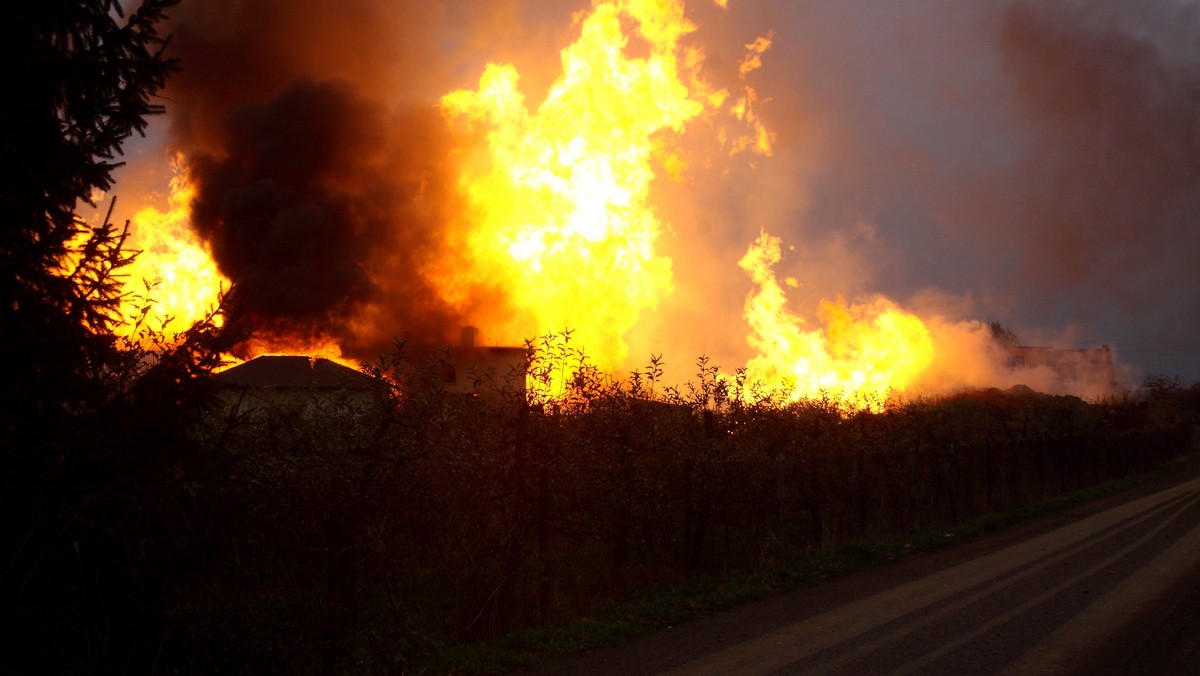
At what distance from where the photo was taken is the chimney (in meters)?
31.7

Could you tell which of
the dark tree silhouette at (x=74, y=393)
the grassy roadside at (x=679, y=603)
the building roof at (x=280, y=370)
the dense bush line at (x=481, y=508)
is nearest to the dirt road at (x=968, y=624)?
the grassy roadside at (x=679, y=603)

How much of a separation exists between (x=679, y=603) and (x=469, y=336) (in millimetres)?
23391

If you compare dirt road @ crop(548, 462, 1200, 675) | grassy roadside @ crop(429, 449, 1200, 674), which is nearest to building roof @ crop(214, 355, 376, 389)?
grassy roadside @ crop(429, 449, 1200, 674)

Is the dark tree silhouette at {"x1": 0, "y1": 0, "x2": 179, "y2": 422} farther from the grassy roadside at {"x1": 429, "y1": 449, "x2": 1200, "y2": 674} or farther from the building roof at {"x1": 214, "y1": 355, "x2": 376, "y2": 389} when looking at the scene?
the building roof at {"x1": 214, "y1": 355, "x2": 376, "y2": 389}

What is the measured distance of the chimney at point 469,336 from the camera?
31.7 metres

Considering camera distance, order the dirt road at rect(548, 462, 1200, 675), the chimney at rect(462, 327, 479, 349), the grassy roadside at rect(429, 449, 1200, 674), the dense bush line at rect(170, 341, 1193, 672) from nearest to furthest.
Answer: the dense bush line at rect(170, 341, 1193, 672), the dirt road at rect(548, 462, 1200, 675), the grassy roadside at rect(429, 449, 1200, 674), the chimney at rect(462, 327, 479, 349)

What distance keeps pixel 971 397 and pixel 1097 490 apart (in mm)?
12518

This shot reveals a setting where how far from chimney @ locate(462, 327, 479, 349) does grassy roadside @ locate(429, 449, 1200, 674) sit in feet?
62.6

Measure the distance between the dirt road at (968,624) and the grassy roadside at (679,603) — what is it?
31 centimetres

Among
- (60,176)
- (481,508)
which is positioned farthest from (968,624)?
(60,176)

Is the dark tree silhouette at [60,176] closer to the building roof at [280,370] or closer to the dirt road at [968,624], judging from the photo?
the dirt road at [968,624]

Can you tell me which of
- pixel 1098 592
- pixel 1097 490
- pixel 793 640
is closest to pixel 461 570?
pixel 793 640

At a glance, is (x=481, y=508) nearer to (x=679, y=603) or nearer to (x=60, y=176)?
(x=679, y=603)

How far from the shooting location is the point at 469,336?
32.4 m
